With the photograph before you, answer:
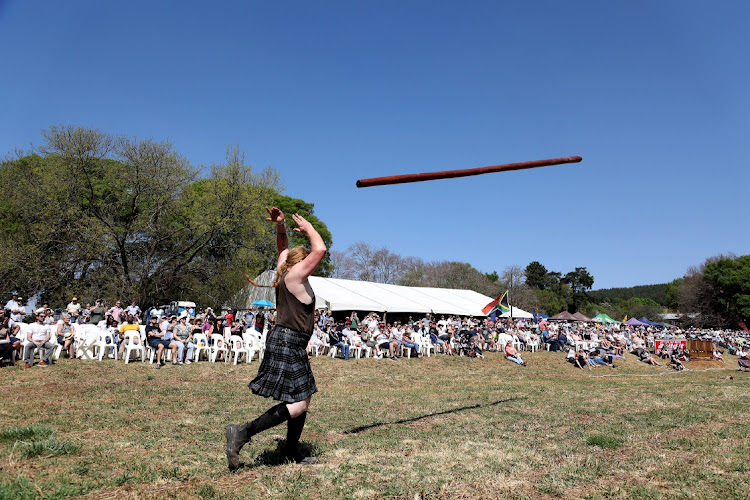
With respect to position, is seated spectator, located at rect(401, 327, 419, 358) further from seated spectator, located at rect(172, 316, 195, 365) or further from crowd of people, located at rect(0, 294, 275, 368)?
seated spectator, located at rect(172, 316, 195, 365)

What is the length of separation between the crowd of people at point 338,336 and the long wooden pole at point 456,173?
28.7 feet

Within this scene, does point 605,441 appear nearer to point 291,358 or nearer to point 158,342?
point 291,358

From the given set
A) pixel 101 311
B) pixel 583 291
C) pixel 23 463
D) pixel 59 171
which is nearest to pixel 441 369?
pixel 101 311

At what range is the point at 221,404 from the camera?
643cm

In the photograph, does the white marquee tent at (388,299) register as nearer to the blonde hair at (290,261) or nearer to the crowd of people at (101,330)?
the crowd of people at (101,330)

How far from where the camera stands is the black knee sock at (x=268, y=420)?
3.44m

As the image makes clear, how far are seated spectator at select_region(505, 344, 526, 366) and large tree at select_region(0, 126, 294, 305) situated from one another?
12.7 m

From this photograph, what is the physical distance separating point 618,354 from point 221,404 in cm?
2067

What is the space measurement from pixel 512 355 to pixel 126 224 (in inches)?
698

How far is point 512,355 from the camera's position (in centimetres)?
1850

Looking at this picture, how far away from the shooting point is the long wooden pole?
461 centimetres

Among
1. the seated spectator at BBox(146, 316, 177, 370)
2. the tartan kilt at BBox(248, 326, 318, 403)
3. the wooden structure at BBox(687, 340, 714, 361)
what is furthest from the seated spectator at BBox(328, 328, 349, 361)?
the wooden structure at BBox(687, 340, 714, 361)

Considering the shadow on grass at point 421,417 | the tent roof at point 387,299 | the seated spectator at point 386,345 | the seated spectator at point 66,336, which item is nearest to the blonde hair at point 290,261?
the shadow on grass at point 421,417

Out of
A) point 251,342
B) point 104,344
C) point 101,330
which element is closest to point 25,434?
point 104,344
